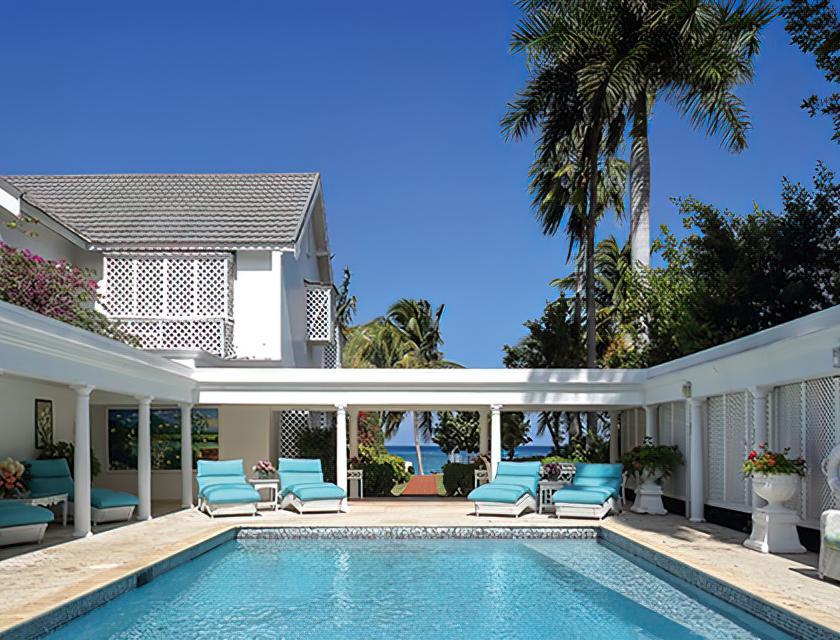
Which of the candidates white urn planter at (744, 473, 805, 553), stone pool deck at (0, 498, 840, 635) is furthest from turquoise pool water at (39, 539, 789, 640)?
white urn planter at (744, 473, 805, 553)

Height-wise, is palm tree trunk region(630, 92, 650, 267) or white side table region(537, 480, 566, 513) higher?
palm tree trunk region(630, 92, 650, 267)

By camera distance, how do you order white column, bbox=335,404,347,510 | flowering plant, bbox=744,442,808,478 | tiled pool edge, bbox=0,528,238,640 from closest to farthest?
1. tiled pool edge, bbox=0,528,238,640
2. flowering plant, bbox=744,442,808,478
3. white column, bbox=335,404,347,510

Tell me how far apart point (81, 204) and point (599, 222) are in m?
14.0

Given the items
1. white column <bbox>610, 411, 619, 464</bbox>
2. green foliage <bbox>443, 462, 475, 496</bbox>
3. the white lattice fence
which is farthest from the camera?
white column <bbox>610, 411, 619, 464</bbox>

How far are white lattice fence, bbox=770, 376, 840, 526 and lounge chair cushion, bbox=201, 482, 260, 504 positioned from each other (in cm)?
839

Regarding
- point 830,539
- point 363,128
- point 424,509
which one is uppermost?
point 363,128

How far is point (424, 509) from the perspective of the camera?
16.3 m

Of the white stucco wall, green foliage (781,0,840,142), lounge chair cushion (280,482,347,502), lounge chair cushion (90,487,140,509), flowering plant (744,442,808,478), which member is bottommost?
lounge chair cushion (280,482,347,502)

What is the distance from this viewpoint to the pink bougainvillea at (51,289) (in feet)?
52.2

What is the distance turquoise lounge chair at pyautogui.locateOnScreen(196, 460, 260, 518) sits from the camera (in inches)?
584

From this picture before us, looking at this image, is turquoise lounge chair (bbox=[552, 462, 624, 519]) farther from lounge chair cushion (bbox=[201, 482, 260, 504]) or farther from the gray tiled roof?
the gray tiled roof

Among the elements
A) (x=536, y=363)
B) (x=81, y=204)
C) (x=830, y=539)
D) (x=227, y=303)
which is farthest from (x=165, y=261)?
(x=830, y=539)

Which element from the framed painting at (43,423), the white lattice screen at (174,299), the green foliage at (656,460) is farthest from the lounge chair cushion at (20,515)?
the green foliage at (656,460)

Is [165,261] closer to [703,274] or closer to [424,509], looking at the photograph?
Result: [424,509]
